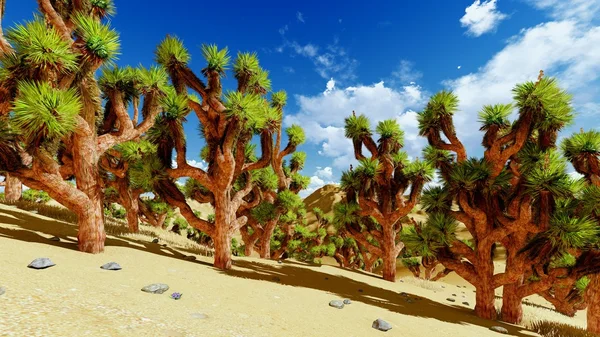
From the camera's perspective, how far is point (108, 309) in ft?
11.9

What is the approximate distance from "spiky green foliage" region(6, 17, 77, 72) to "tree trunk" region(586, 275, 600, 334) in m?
15.6

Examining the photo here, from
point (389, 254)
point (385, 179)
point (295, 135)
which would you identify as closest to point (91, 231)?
point (295, 135)

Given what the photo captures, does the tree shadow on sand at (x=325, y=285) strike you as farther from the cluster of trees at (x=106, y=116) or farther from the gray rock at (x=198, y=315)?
the gray rock at (x=198, y=315)

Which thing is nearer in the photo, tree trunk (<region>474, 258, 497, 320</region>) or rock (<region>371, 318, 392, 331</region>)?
rock (<region>371, 318, 392, 331</region>)

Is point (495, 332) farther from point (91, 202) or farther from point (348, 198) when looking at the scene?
point (91, 202)

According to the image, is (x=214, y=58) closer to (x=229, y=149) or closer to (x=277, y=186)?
(x=229, y=149)

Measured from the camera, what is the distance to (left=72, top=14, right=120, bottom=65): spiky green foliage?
24.1ft

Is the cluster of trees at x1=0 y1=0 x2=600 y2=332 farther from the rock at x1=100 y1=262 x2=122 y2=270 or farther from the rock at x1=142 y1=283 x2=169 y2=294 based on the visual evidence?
the rock at x1=142 y1=283 x2=169 y2=294

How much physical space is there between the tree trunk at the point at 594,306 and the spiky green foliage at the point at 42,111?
14788 mm

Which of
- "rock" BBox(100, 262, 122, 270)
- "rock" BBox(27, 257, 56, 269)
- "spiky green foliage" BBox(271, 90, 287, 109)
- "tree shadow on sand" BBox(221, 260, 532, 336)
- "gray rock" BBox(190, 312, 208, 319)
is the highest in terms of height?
"spiky green foliage" BBox(271, 90, 287, 109)

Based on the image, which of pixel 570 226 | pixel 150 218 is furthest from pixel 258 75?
pixel 150 218

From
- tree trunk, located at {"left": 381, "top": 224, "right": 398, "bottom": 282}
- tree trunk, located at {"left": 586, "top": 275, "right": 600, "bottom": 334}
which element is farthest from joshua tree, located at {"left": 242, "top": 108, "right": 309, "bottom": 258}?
tree trunk, located at {"left": 586, "top": 275, "right": 600, "bottom": 334}

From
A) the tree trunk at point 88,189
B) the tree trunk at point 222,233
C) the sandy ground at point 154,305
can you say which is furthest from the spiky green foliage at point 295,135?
the tree trunk at point 88,189

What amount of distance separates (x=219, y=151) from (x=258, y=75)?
11.7 feet
